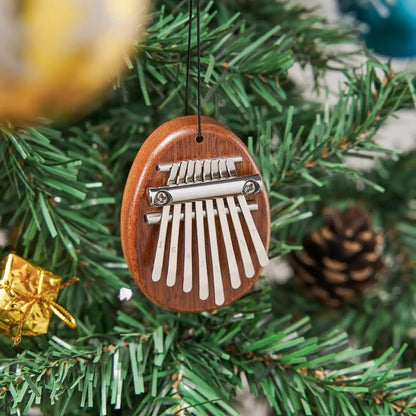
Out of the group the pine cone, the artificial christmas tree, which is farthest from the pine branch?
the pine cone

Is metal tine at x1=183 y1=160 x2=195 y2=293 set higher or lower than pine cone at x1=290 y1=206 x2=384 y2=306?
lower

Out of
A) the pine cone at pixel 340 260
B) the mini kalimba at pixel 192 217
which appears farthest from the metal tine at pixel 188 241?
the pine cone at pixel 340 260

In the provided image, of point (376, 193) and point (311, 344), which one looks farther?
point (376, 193)

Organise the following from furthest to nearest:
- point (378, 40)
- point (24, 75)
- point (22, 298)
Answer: point (378, 40) < point (22, 298) < point (24, 75)

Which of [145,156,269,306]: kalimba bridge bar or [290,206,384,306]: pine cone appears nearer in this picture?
[145,156,269,306]: kalimba bridge bar

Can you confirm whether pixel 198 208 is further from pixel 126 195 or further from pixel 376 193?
pixel 376 193

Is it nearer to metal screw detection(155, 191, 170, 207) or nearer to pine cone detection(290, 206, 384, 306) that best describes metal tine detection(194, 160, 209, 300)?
metal screw detection(155, 191, 170, 207)

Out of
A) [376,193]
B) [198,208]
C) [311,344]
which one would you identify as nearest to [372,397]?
[311,344]

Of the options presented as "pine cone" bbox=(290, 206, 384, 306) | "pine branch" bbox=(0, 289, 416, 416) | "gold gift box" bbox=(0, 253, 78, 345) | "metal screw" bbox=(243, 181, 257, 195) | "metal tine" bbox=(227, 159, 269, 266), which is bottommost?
"pine branch" bbox=(0, 289, 416, 416)
